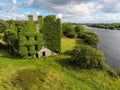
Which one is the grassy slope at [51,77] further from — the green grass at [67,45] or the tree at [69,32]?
the tree at [69,32]

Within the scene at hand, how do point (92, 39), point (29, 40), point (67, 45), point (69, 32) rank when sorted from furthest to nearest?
point (69, 32) → point (92, 39) → point (67, 45) → point (29, 40)

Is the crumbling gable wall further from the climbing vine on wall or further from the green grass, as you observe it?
the green grass

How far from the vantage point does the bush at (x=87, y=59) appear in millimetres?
46000

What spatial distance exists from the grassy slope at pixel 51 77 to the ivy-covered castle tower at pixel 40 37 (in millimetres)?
5884

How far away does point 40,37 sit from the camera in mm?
56062

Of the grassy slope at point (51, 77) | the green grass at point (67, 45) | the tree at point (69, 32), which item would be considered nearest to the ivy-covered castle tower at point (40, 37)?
the grassy slope at point (51, 77)

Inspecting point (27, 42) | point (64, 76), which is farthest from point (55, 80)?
point (27, 42)

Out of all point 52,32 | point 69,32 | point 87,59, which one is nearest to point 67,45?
point 52,32

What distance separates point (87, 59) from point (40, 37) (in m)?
16.7

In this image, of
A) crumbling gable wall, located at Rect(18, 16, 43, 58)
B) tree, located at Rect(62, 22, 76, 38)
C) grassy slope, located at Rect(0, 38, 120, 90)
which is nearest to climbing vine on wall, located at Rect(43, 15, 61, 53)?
crumbling gable wall, located at Rect(18, 16, 43, 58)

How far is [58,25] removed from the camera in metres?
58.1

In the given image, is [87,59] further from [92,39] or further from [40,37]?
[92,39]

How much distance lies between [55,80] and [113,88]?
41.7 feet

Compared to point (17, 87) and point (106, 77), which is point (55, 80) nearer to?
point (17, 87)
